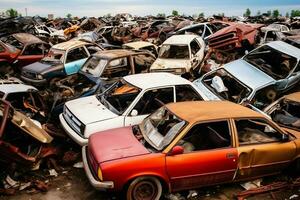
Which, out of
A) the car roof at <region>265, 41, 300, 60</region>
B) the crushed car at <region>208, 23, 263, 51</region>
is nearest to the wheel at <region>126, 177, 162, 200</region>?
the car roof at <region>265, 41, 300, 60</region>

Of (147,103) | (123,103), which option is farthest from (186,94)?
(123,103)

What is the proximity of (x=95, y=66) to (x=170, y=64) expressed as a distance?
2.84 metres

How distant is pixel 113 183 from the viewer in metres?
5.04

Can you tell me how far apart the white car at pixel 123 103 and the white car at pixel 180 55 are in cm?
378

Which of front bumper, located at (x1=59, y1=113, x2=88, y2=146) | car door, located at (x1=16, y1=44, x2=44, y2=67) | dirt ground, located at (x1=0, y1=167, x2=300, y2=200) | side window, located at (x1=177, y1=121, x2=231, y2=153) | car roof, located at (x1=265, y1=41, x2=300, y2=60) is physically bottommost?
dirt ground, located at (x1=0, y1=167, x2=300, y2=200)

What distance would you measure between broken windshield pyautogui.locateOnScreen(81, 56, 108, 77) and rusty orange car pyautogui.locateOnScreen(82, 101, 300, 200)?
3841mm

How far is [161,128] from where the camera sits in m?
5.87

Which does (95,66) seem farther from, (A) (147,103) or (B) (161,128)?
(B) (161,128)

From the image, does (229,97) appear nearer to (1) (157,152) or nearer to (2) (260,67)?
(2) (260,67)

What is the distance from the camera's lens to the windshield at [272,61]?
9.64m

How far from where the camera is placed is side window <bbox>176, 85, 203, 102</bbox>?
7.40 m

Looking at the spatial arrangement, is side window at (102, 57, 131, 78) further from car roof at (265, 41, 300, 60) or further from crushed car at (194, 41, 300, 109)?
car roof at (265, 41, 300, 60)

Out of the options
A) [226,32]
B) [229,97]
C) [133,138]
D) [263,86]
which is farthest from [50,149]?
[226,32]

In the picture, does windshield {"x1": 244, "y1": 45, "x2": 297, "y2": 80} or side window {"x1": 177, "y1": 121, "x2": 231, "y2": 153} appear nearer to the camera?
side window {"x1": 177, "y1": 121, "x2": 231, "y2": 153}
